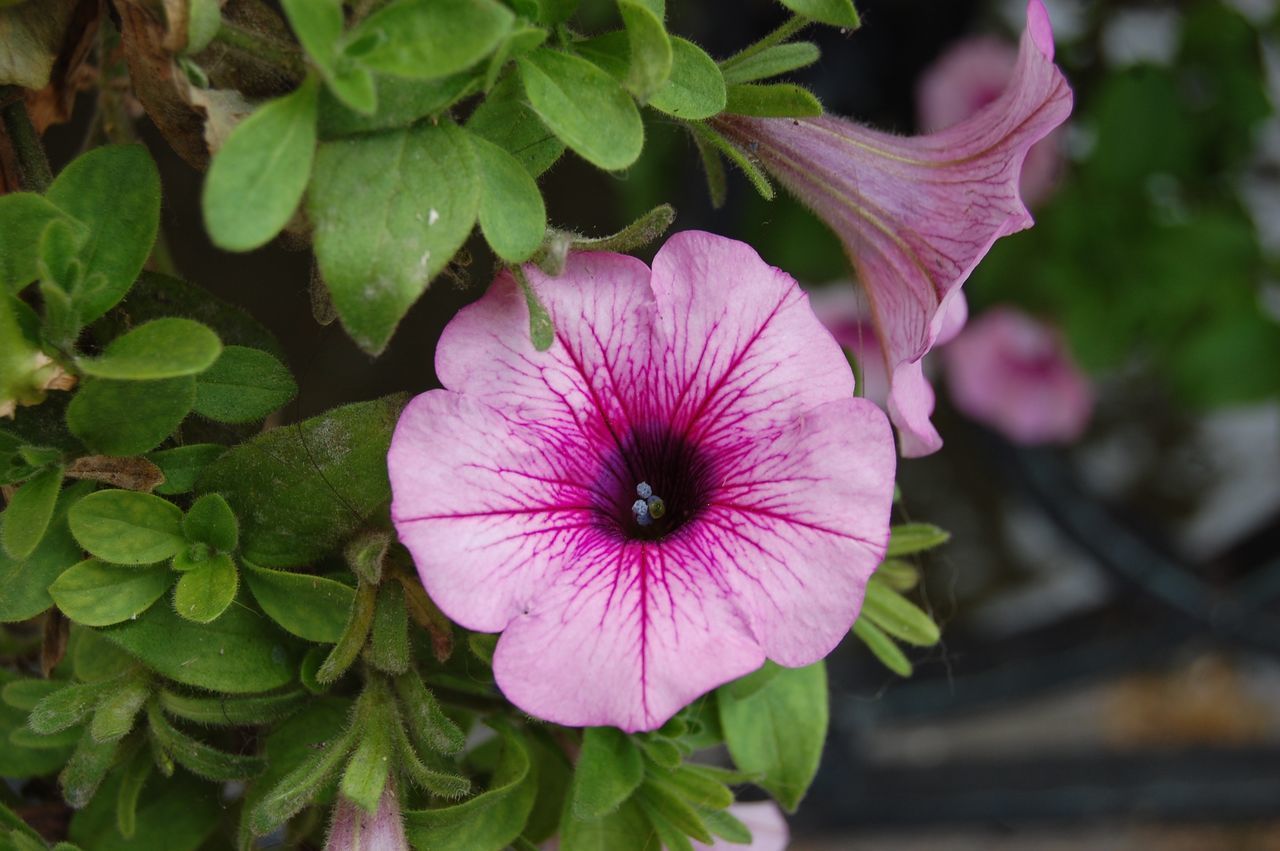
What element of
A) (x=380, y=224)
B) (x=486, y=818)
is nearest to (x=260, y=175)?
(x=380, y=224)

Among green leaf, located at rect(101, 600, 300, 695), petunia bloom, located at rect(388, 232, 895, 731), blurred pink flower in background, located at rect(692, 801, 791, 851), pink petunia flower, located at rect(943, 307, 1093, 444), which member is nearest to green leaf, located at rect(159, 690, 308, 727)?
green leaf, located at rect(101, 600, 300, 695)

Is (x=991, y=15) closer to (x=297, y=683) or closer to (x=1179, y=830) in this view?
(x=297, y=683)

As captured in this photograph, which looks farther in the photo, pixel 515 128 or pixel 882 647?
pixel 882 647

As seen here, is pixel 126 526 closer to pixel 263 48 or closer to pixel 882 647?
pixel 263 48

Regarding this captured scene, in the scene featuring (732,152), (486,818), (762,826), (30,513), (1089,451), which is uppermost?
(732,152)

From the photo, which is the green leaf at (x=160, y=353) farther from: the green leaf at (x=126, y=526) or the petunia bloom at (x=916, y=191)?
the petunia bloom at (x=916, y=191)

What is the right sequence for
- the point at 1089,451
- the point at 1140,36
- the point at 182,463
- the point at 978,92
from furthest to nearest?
1. the point at 1089,451
2. the point at 1140,36
3. the point at 978,92
4. the point at 182,463

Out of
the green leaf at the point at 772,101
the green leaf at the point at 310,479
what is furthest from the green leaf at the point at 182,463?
the green leaf at the point at 772,101
